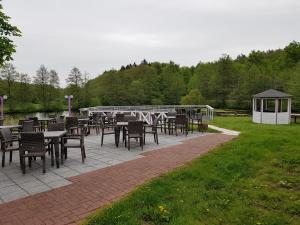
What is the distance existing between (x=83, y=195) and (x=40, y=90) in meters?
40.5

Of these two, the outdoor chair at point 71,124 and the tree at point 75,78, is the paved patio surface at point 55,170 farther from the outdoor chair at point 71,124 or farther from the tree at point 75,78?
the tree at point 75,78

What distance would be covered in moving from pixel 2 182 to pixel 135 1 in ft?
31.4

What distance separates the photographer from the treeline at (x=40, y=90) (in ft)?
115

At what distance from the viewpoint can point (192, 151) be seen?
240 inches

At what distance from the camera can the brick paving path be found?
2.66 metres

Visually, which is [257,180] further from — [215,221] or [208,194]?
[215,221]

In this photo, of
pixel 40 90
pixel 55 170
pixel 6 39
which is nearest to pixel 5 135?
pixel 55 170

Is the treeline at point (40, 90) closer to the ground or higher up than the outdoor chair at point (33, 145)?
higher up

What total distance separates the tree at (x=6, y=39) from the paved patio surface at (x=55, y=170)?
A: 2387mm

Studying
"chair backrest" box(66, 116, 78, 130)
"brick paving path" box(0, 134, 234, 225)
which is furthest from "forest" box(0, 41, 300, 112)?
"brick paving path" box(0, 134, 234, 225)

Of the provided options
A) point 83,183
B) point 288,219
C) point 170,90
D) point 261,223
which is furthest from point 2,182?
point 170,90

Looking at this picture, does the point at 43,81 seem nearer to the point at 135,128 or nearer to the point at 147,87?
the point at 147,87

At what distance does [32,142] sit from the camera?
4344 millimetres

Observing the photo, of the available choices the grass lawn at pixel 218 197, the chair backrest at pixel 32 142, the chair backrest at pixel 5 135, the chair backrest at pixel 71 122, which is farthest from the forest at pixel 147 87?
the chair backrest at pixel 32 142
